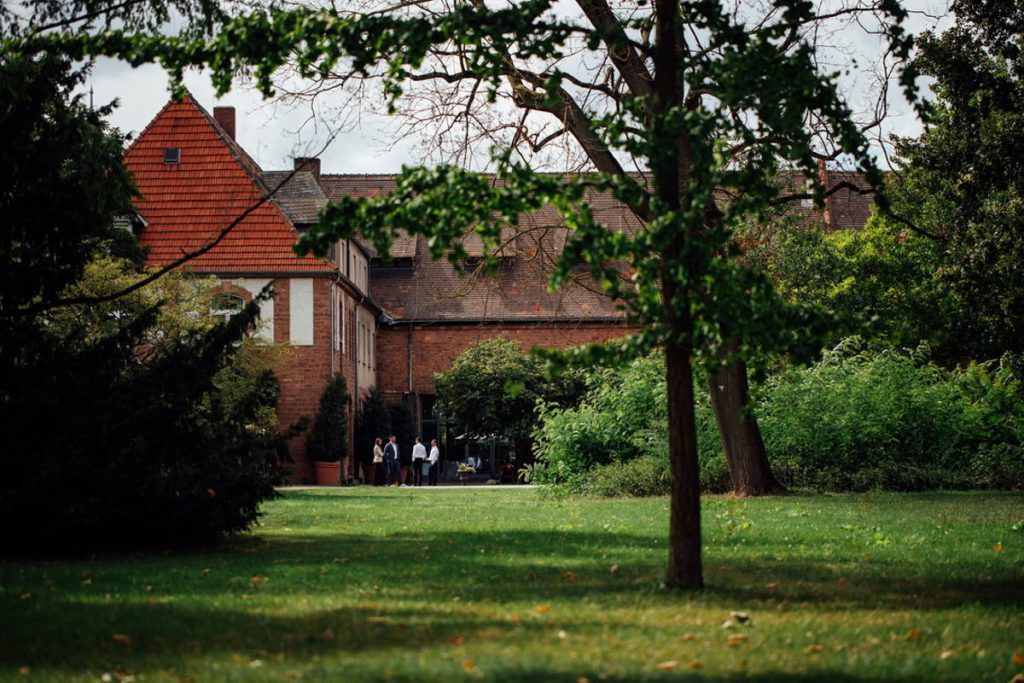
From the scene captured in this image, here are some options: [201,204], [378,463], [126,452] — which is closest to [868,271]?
[378,463]

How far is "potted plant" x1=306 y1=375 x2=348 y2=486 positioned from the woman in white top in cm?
108

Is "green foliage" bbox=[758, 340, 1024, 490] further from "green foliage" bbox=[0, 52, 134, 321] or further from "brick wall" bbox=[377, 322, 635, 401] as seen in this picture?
"brick wall" bbox=[377, 322, 635, 401]

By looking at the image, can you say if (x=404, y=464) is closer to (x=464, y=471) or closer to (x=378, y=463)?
(x=464, y=471)

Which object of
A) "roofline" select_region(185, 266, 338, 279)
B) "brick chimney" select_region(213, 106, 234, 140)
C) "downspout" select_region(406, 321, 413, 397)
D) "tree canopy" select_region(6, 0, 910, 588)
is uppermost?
"brick chimney" select_region(213, 106, 234, 140)

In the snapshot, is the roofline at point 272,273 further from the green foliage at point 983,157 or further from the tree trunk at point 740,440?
the green foliage at point 983,157

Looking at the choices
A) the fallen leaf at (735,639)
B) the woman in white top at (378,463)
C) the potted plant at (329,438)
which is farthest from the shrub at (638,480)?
the potted plant at (329,438)

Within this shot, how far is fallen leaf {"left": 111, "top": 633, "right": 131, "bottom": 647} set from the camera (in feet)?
23.2

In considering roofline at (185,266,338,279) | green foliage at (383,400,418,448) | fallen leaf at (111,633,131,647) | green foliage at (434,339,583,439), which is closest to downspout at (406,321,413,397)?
green foliage at (383,400,418,448)

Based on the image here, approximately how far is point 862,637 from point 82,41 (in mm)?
6958

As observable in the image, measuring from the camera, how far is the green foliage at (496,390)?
48.1m

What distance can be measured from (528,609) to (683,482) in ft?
5.21

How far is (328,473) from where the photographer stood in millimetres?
43750

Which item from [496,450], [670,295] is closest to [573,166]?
[670,295]

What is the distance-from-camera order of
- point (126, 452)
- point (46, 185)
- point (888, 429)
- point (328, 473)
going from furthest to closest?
1. point (328, 473)
2. point (888, 429)
3. point (46, 185)
4. point (126, 452)
